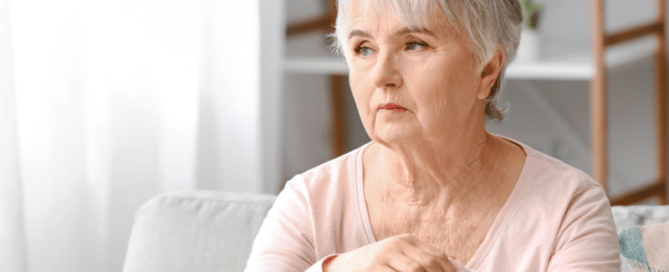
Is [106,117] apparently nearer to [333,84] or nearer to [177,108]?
[177,108]

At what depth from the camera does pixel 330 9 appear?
3.01 metres

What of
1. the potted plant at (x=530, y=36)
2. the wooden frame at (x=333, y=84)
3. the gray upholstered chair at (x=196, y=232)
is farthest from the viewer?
the wooden frame at (x=333, y=84)

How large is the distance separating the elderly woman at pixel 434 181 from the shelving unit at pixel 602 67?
1147mm

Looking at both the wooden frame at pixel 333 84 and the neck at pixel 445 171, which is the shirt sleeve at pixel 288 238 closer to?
the neck at pixel 445 171

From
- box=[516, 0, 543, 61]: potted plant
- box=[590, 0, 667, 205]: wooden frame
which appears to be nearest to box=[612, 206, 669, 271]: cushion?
box=[590, 0, 667, 205]: wooden frame

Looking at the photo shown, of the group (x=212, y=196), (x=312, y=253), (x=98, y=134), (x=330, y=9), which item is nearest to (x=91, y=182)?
(x=98, y=134)

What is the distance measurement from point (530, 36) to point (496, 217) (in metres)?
1.47

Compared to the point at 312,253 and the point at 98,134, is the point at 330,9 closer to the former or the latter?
the point at 98,134

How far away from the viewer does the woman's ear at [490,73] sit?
1065 mm

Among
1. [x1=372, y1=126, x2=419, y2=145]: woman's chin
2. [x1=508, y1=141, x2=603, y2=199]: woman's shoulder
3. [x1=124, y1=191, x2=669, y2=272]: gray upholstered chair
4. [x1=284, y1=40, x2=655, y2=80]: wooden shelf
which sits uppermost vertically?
[x1=372, y1=126, x2=419, y2=145]: woman's chin

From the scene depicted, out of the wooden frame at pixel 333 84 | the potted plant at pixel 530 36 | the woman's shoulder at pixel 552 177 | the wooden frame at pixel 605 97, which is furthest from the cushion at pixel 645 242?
the wooden frame at pixel 333 84

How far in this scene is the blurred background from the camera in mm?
1845

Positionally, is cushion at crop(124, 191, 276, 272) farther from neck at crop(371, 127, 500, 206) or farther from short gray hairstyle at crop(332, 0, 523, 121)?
short gray hairstyle at crop(332, 0, 523, 121)

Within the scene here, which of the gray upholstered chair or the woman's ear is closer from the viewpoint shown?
the woman's ear
